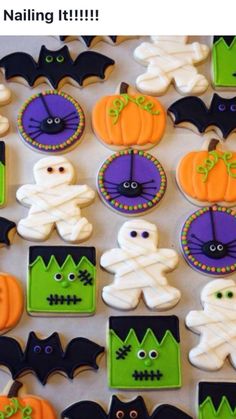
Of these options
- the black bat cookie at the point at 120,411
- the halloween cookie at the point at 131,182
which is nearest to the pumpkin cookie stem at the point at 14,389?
the black bat cookie at the point at 120,411

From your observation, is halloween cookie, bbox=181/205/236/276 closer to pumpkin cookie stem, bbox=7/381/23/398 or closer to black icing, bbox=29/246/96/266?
black icing, bbox=29/246/96/266

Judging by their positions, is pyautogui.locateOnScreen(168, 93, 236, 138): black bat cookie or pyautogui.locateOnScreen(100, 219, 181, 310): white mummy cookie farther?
pyautogui.locateOnScreen(168, 93, 236, 138): black bat cookie

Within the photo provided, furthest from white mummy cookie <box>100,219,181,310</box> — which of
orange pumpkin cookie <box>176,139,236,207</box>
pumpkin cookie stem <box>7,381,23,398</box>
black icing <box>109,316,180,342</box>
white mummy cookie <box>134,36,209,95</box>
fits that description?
white mummy cookie <box>134,36,209,95</box>

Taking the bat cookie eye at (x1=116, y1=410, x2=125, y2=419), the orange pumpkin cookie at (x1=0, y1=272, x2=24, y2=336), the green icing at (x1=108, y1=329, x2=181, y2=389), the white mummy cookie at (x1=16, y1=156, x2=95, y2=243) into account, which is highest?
the white mummy cookie at (x1=16, y1=156, x2=95, y2=243)

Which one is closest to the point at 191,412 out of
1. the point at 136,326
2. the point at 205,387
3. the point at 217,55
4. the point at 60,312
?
the point at 205,387

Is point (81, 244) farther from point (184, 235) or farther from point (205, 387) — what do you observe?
point (205, 387)

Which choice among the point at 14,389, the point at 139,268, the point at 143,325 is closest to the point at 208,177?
the point at 139,268

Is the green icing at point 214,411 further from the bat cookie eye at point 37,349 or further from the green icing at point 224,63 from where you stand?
the green icing at point 224,63
